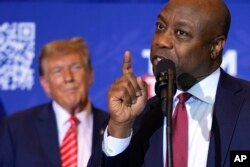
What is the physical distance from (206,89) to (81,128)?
104 centimetres

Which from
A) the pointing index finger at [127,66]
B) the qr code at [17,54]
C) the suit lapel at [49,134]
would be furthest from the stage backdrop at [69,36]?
the pointing index finger at [127,66]

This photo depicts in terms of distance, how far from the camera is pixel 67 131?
98.0 inches

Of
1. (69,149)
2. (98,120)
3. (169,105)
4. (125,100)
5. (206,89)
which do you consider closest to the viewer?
(169,105)

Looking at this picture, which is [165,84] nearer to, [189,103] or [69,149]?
[189,103]

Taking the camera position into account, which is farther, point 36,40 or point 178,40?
point 36,40

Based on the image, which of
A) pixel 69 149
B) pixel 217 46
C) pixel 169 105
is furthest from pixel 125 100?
pixel 69 149

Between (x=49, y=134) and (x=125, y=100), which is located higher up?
(x=125, y=100)

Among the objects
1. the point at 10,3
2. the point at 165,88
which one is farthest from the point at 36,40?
the point at 165,88

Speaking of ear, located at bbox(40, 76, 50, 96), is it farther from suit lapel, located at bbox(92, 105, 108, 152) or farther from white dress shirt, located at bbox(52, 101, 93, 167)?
suit lapel, located at bbox(92, 105, 108, 152)

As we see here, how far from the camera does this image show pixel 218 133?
4.82 ft

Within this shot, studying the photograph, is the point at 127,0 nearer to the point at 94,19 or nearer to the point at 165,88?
the point at 94,19

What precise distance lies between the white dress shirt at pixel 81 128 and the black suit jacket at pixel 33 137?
0.07ft

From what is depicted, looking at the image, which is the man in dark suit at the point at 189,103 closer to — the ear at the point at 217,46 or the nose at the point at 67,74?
the ear at the point at 217,46

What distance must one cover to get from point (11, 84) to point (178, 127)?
119cm
